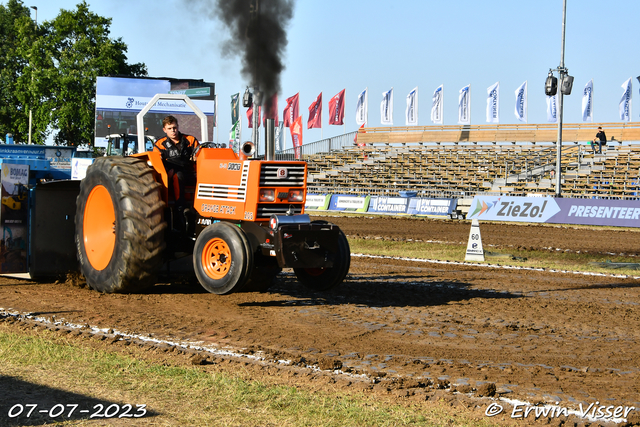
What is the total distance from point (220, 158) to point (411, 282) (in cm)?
422

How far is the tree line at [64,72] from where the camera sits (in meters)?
43.9

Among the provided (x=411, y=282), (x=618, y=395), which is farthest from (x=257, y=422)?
(x=411, y=282)

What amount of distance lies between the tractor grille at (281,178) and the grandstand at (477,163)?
2300 centimetres

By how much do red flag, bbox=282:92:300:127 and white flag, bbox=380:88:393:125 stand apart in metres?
6.21

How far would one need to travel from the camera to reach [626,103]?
4062 centimetres

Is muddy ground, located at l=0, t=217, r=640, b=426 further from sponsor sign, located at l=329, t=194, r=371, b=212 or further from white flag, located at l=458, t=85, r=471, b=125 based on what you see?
white flag, located at l=458, t=85, r=471, b=125

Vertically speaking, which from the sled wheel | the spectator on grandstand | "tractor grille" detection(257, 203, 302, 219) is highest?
the spectator on grandstand

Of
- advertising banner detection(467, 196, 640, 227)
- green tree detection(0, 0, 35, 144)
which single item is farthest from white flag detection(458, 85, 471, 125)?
green tree detection(0, 0, 35, 144)

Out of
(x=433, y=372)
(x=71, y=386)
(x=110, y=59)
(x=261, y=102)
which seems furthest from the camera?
(x=110, y=59)

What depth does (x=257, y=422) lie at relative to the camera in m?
4.57

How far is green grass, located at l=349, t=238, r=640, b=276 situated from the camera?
14.7 m

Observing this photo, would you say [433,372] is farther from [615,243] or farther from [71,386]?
[615,243]

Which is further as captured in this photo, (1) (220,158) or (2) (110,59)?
(2) (110,59)

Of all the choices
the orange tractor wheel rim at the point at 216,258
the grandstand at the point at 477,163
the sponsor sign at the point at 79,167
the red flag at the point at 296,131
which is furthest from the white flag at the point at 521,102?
the orange tractor wheel rim at the point at 216,258
